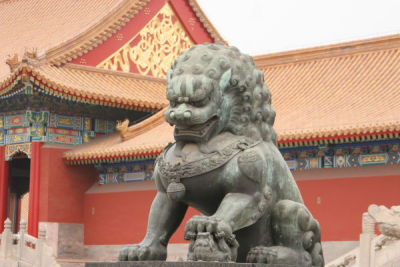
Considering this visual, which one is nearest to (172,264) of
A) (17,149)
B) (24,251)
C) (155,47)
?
(24,251)

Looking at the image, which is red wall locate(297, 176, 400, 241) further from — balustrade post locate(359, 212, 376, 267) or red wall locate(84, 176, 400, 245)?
balustrade post locate(359, 212, 376, 267)

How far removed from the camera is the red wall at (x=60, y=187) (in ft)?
70.0

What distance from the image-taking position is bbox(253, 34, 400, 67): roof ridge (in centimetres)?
2036

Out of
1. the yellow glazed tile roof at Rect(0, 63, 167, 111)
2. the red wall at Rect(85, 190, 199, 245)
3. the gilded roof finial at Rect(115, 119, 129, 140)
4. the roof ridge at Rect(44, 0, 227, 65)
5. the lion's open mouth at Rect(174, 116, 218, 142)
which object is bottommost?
the lion's open mouth at Rect(174, 116, 218, 142)

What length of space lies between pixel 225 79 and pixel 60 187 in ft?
53.6

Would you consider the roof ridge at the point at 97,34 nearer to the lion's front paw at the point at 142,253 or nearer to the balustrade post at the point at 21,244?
the balustrade post at the point at 21,244

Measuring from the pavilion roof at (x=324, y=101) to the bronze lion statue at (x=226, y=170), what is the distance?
10315mm

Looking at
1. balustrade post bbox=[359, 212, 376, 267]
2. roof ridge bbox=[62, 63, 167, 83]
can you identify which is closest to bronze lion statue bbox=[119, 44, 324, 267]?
balustrade post bbox=[359, 212, 376, 267]

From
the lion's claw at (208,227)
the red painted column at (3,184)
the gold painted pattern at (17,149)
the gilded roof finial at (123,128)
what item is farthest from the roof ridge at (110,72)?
the lion's claw at (208,227)

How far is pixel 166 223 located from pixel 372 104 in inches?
501

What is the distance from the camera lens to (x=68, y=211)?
2167cm

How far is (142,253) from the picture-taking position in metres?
5.66

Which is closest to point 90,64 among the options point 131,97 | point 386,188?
point 131,97

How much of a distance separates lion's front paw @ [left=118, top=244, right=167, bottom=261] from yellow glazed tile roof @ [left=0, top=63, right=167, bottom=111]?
1489 cm
